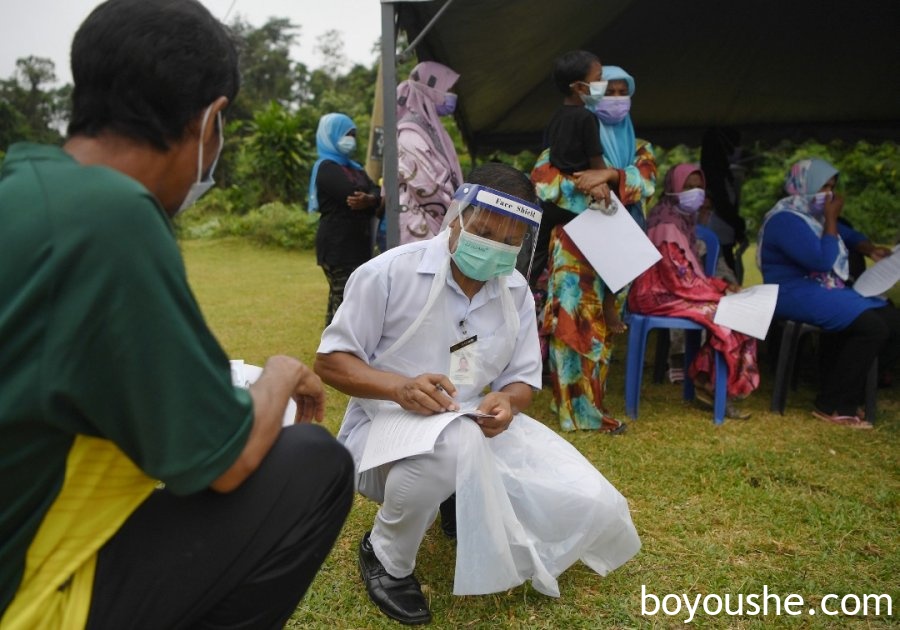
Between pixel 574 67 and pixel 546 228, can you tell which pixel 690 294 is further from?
pixel 574 67

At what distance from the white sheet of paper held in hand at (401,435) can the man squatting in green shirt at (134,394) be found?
0.54 meters

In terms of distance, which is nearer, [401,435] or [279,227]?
[401,435]

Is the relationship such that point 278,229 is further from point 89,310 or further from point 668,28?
point 89,310

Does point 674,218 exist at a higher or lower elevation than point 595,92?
lower

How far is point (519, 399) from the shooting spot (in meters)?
2.31

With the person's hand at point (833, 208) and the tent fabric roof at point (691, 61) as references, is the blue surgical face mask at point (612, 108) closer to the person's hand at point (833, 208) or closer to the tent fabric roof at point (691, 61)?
the tent fabric roof at point (691, 61)

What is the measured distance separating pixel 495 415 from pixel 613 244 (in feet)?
6.24

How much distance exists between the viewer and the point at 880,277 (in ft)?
14.1

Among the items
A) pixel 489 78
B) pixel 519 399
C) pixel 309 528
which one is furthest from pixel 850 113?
pixel 309 528

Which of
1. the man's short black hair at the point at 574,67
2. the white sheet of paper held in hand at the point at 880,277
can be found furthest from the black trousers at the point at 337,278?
the white sheet of paper held in hand at the point at 880,277

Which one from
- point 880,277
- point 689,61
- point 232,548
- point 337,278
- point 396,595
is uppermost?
point 689,61

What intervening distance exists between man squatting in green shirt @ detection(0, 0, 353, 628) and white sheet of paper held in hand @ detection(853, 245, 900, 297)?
13.1 feet

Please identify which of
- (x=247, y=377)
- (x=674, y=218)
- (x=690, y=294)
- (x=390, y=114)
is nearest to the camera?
(x=247, y=377)

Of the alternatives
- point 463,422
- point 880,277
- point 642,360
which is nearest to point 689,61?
point 880,277
